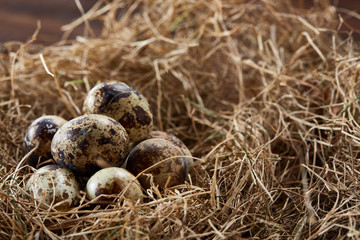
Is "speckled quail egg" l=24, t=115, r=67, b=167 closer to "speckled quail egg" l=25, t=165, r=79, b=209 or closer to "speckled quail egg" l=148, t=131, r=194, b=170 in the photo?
"speckled quail egg" l=25, t=165, r=79, b=209

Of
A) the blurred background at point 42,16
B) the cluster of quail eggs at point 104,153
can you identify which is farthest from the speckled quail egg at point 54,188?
the blurred background at point 42,16

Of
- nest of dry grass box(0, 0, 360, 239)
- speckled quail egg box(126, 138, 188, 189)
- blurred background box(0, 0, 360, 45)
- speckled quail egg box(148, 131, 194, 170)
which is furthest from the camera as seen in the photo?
blurred background box(0, 0, 360, 45)

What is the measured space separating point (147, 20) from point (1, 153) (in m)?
0.93

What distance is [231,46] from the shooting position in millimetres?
1556

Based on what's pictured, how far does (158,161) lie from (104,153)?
0.13 metres

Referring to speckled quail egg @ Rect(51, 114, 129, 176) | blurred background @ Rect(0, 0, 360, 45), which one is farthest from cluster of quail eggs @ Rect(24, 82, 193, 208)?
blurred background @ Rect(0, 0, 360, 45)

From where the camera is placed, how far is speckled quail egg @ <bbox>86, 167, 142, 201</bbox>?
2.74ft

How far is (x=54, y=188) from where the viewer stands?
0.84m

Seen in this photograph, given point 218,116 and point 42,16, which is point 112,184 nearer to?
point 218,116

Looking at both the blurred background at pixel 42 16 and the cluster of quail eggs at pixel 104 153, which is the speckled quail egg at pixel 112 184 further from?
the blurred background at pixel 42 16

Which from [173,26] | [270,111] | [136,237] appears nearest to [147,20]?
[173,26]

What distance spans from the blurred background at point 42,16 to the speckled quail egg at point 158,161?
1.46m

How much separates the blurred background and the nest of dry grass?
19.9 inches

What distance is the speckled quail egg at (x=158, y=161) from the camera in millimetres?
918
